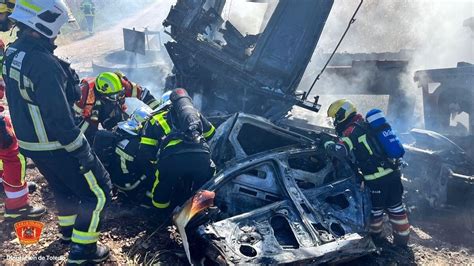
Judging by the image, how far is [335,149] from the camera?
4.56 meters

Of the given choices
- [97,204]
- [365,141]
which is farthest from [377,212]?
[97,204]

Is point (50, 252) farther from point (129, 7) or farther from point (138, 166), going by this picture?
point (129, 7)

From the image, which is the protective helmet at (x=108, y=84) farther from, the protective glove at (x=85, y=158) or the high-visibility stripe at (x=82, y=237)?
the high-visibility stripe at (x=82, y=237)

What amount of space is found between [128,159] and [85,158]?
1.37 metres

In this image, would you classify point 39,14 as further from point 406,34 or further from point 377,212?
point 406,34

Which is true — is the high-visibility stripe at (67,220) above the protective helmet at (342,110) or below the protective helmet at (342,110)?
Result: below

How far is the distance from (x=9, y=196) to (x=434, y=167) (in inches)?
218

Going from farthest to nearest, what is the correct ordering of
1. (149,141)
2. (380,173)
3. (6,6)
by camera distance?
(380,173), (6,6), (149,141)

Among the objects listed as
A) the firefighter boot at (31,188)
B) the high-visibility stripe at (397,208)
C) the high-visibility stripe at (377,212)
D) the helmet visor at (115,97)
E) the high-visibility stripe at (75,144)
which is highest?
the helmet visor at (115,97)

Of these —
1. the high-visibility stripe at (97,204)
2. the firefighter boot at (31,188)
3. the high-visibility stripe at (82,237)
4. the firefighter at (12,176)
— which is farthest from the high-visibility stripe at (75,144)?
the firefighter boot at (31,188)

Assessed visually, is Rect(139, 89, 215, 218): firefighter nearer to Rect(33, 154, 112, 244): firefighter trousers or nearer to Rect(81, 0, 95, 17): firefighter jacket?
Rect(33, 154, 112, 244): firefighter trousers

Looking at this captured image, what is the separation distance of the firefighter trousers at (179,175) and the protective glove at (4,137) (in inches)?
67.3

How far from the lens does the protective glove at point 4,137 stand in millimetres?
4306

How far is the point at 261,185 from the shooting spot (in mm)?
4230
